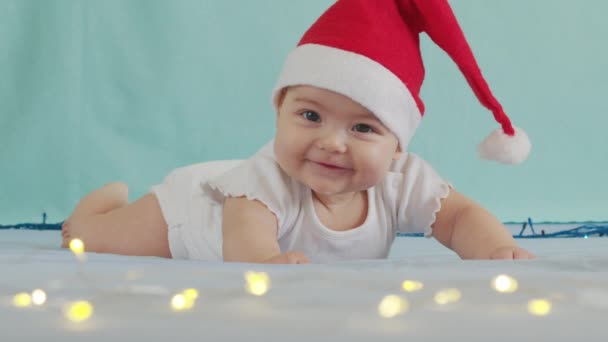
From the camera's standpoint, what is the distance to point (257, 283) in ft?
2.05

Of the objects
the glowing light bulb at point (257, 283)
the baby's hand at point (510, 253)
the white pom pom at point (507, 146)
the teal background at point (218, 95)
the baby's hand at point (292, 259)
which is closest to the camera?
the glowing light bulb at point (257, 283)

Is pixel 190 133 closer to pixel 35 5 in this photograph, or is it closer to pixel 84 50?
pixel 84 50

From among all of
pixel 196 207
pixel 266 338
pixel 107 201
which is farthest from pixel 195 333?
pixel 107 201

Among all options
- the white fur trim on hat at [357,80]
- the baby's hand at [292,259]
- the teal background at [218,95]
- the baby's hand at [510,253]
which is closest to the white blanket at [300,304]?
the baby's hand at [292,259]

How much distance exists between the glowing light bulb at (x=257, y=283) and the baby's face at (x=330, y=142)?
36cm

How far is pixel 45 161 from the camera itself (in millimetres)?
2145

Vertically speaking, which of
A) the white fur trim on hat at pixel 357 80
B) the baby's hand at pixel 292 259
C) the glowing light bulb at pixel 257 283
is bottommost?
the glowing light bulb at pixel 257 283

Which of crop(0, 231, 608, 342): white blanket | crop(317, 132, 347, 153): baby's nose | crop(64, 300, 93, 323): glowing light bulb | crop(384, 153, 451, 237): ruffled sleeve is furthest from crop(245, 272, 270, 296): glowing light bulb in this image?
crop(384, 153, 451, 237): ruffled sleeve

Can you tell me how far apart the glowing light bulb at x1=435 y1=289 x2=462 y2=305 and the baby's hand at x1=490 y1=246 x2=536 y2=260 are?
0.43 m

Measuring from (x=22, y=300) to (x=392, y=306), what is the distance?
0.25m

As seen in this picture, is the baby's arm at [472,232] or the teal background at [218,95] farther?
the teal background at [218,95]

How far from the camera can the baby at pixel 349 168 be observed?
3.37 feet

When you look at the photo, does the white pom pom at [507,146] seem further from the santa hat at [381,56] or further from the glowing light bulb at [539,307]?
the glowing light bulb at [539,307]

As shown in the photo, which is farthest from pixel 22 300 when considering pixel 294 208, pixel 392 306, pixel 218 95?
pixel 218 95
